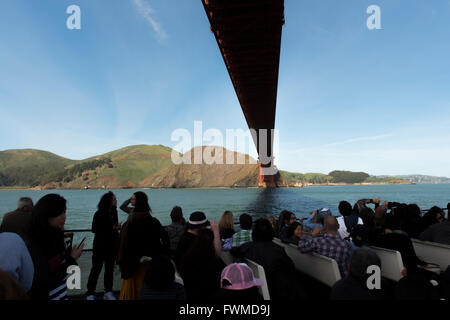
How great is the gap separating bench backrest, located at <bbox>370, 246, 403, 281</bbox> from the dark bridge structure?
684 centimetres

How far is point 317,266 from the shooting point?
3082 millimetres

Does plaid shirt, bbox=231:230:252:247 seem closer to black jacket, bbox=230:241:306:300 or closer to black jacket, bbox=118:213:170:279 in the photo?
black jacket, bbox=230:241:306:300

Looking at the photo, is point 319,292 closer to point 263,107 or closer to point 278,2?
point 278,2

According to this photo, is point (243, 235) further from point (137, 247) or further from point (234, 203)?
point (234, 203)

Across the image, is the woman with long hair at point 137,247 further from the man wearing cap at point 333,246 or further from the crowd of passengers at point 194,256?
the man wearing cap at point 333,246

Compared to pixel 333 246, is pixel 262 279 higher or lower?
lower

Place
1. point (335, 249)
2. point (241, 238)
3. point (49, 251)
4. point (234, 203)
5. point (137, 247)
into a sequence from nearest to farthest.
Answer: point (49, 251), point (137, 247), point (335, 249), point (241, 238), point (234, 203)

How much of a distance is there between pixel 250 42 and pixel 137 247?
28.7 feet

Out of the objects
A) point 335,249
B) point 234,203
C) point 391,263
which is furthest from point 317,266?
point 234,203

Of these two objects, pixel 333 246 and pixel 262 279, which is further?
pixel 333 246

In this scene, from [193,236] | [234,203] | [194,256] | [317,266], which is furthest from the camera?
[234,203]

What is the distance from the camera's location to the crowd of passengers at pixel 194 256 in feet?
4.95

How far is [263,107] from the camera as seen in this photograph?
1714 cm
